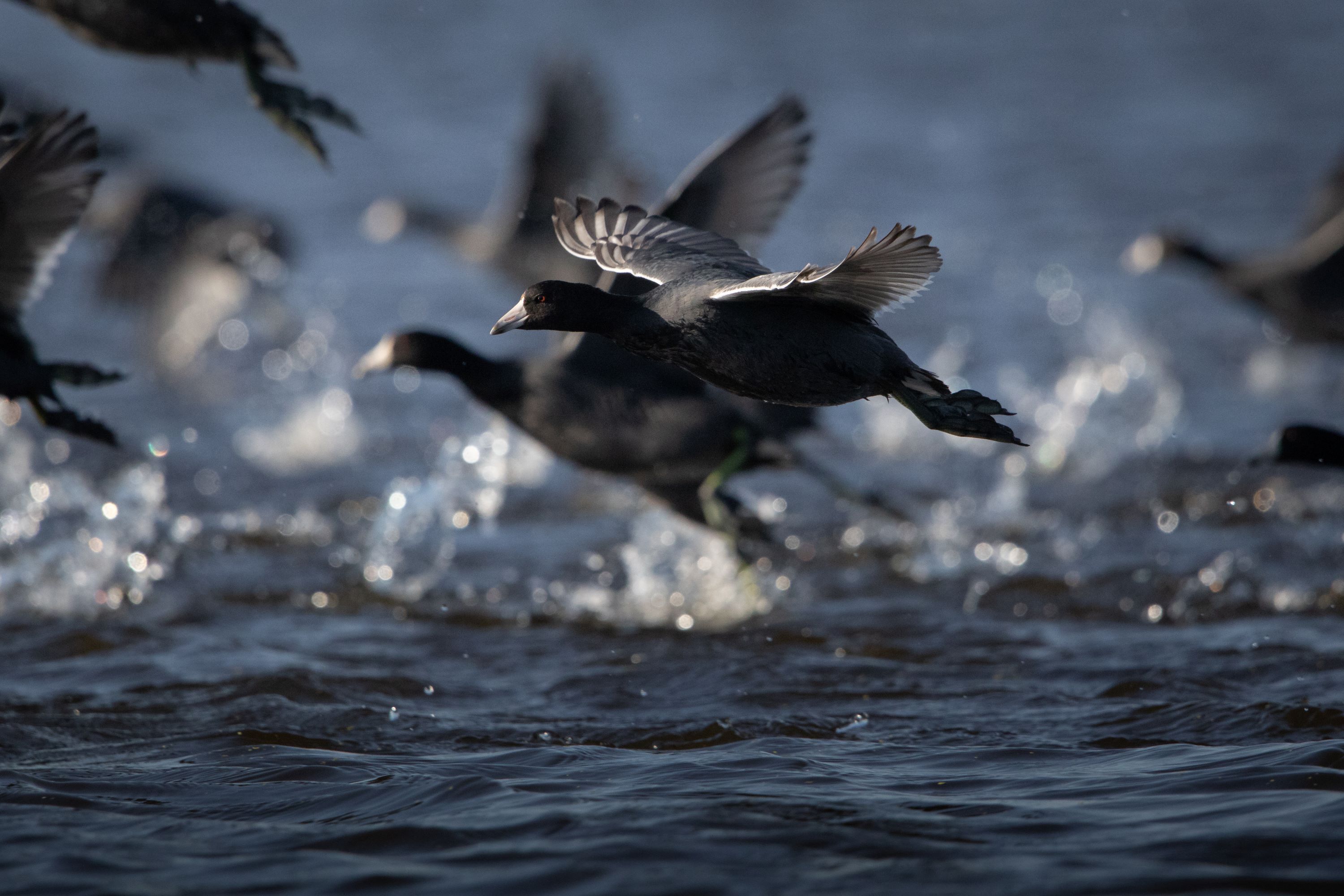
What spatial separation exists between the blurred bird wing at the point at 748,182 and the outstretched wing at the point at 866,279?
58.9 inches

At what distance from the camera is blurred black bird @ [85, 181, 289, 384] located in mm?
9203

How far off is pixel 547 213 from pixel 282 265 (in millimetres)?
3034

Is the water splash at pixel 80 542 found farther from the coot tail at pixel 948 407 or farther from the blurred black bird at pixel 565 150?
the coot tail at pixel 948 407

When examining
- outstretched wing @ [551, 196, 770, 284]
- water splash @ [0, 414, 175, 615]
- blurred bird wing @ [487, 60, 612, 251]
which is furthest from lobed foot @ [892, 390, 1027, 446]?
blurred bird wing @ [487, 60, 612, 251]

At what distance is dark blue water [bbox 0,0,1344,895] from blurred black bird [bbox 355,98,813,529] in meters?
0.51

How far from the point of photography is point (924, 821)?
3291mm

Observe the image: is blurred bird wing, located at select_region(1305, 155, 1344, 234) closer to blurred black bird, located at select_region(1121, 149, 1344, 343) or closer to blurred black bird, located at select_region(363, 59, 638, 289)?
blurred black bird, located at select_region(1121, 149, 1344, 343)

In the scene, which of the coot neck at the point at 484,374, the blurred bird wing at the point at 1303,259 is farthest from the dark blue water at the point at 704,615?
the coot neck at the point at 484,374

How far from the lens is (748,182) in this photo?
497cm

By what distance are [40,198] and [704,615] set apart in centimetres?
258

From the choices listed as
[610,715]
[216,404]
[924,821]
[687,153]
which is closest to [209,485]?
[216,404]

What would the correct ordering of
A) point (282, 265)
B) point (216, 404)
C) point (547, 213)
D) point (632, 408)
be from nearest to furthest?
point (632, 408)
point (547, 213)
point (216, 404)
point (282, 265)

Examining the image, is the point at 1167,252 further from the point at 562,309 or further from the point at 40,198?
the point at 40,198

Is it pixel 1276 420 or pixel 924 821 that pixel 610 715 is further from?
pixel 1276 420
